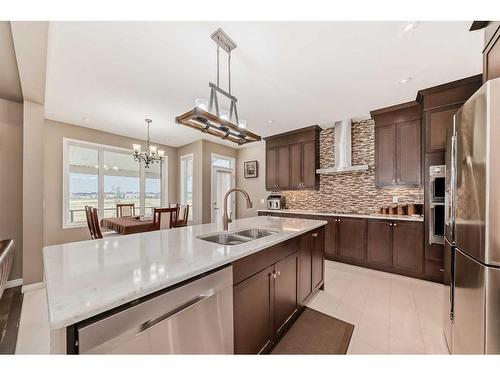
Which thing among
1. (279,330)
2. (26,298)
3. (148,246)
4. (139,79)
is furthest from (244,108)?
(26,298)

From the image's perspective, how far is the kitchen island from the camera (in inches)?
27.2

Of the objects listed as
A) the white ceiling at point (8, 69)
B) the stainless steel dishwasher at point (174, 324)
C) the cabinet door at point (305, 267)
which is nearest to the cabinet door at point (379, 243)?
the cabinet door at point (305, 267)

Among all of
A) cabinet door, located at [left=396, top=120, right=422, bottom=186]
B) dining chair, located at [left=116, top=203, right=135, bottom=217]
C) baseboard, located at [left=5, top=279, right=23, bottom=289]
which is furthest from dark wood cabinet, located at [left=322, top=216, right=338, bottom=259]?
baseboard, located at [left=5, top=279, right=23, bottom=289]

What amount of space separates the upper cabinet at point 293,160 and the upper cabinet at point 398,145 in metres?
1.18

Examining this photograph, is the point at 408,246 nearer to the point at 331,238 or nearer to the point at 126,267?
the point at 331,238

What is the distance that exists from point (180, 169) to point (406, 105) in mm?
5485

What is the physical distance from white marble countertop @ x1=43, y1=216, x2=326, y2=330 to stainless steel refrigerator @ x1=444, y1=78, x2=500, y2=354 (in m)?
1.21

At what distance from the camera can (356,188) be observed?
4.05m

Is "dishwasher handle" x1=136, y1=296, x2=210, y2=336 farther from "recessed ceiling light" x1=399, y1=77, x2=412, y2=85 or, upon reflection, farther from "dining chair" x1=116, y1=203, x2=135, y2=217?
"dining chair" x1=116, y1=203, x2=135, y2=217

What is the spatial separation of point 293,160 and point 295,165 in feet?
0.42

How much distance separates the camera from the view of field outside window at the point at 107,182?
4348 mm

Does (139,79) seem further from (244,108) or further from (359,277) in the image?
(359,277)
